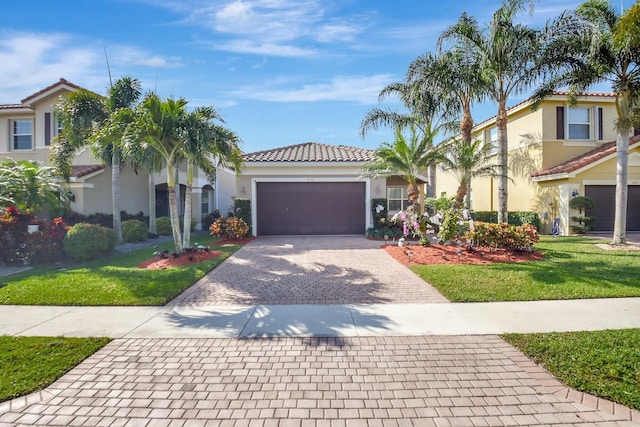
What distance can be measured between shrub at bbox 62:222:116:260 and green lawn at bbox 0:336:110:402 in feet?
20.3

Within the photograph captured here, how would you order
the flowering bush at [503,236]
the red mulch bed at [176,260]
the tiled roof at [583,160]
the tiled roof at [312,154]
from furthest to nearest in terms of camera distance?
1. the tiled roof at [312,154]
2. the tiled roof at [583,160]
3. the flowering bush at [503,236]
4. the red mulch bed at [176,260]

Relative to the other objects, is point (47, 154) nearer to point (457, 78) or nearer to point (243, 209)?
point (243, 209)

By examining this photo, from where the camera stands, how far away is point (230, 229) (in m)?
14.2

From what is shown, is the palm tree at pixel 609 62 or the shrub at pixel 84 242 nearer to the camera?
the shrub at pixel 84 242

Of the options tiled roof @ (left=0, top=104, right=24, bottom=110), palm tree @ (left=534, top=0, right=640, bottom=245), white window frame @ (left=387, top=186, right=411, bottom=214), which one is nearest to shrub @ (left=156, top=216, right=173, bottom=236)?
tiled roof @ (left=0, top=104, right=24, bottom=110)

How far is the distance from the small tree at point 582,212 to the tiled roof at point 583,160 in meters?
1.43

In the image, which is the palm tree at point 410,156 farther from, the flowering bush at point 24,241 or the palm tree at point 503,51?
the flowering bush at point 24,241

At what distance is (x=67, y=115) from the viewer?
41.0 ft

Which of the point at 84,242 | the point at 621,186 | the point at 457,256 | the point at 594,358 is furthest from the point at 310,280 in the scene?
the point at 621,186

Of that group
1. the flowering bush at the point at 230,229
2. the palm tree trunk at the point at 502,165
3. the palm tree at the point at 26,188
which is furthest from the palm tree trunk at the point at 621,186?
the palm tree at the point at 26,188

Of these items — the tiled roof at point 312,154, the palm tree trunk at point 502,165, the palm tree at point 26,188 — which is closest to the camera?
the palm tree at point 26,188

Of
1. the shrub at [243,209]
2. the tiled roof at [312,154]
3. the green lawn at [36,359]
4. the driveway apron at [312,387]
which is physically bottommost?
the driveway apron at [312,387]

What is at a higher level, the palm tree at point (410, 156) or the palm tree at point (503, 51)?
the palm tree at point (503, 51)

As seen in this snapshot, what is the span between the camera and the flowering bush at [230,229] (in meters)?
14.2
